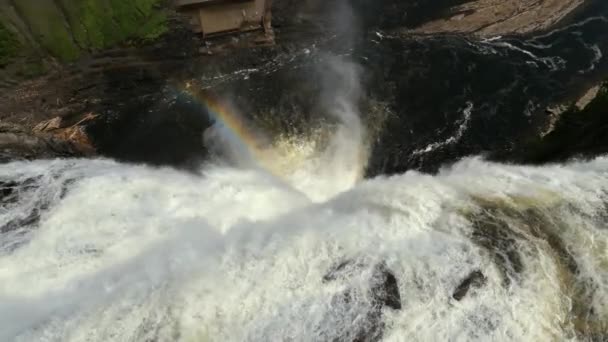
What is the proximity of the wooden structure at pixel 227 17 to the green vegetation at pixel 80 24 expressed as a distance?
2.68 m

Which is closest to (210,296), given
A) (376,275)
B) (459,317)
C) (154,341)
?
(154,341)

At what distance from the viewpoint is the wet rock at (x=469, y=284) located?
12773mm

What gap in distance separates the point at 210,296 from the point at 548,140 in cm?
1797

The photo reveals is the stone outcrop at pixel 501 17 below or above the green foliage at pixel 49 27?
below

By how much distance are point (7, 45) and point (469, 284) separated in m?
33.4

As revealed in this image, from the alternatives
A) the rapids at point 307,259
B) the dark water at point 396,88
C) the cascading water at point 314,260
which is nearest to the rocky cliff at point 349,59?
the dark water at point 396,88

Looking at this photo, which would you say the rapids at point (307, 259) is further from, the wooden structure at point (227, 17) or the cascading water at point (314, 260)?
the wooden structure at point (227, 17)

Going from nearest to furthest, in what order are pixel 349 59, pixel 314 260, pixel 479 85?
pixel 314 260 → pixel 479 85 → pixel 349 59

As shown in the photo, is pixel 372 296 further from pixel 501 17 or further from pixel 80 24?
pixel 80 24

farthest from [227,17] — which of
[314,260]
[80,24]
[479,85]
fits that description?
[314,260]

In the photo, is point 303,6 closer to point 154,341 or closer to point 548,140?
point 548,140

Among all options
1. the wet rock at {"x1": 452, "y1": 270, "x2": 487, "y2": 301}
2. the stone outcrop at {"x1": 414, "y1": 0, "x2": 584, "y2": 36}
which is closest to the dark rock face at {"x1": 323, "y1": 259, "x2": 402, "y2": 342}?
the wet rock at {"x1": 452, "y1": 270, "x2": 487, "y2": 301}

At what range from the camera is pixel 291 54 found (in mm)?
32125

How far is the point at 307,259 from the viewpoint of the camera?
563 inches
